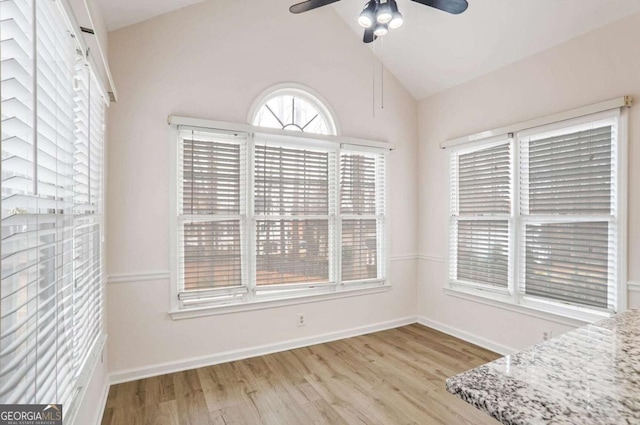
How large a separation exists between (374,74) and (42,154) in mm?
3664

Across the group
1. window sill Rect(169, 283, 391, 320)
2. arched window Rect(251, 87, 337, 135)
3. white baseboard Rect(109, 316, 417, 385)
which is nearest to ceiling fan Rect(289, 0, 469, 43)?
arched window Rect(251, 87, 337, 135)

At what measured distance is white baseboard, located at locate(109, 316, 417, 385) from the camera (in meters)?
2.80

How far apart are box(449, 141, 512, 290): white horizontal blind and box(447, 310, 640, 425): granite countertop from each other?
252 centimetres

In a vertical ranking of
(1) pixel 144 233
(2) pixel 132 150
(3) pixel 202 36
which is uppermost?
(3) pixel 202 36

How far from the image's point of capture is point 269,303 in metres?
3.37

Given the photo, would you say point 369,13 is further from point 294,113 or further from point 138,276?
point 138,276

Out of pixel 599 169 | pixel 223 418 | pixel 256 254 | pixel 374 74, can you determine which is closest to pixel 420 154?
pixel 374 74

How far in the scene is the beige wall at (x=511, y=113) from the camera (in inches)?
101

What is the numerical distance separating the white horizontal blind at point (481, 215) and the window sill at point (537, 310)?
0.13 meters

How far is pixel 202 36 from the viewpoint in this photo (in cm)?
307

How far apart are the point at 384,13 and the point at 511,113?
1963 millimetres

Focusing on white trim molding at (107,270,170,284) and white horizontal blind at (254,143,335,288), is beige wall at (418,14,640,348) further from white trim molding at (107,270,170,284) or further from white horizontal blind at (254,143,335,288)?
white trim molding at (107,270,170,284)

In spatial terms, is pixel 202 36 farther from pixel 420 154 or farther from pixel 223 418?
pixel 223 418

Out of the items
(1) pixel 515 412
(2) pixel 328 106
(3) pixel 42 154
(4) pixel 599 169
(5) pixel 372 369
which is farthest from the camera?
(2) pixel 328 106
